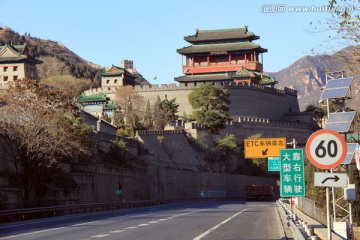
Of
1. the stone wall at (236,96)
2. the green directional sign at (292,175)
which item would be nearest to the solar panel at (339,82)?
the green directional sign at (292,175)

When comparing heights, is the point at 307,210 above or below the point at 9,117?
below

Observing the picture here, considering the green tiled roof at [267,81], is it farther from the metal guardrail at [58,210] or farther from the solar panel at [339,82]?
the solar panel at [339,82]

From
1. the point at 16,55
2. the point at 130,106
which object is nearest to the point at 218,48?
the point at 16,55

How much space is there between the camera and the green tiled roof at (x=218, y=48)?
139 metres

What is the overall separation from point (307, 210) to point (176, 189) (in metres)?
43.7

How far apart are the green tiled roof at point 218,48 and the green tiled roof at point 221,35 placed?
3.77ft

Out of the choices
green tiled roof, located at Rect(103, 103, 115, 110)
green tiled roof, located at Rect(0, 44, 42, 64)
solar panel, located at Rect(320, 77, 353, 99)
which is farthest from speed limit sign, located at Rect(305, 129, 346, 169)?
green tiled roof, located at Rect(0, 44, 42, 64)

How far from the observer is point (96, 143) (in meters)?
63.4

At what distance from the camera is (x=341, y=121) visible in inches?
1110

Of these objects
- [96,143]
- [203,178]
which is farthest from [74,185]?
[203,178]

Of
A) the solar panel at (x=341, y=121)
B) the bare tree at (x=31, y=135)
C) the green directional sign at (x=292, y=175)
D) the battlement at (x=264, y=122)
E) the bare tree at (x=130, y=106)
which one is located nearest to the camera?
the green directional sign at (x=292, y=175)

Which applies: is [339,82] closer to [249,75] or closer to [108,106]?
[108,106]

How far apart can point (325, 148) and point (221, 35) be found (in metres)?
131

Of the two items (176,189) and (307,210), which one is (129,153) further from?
(307,210)
